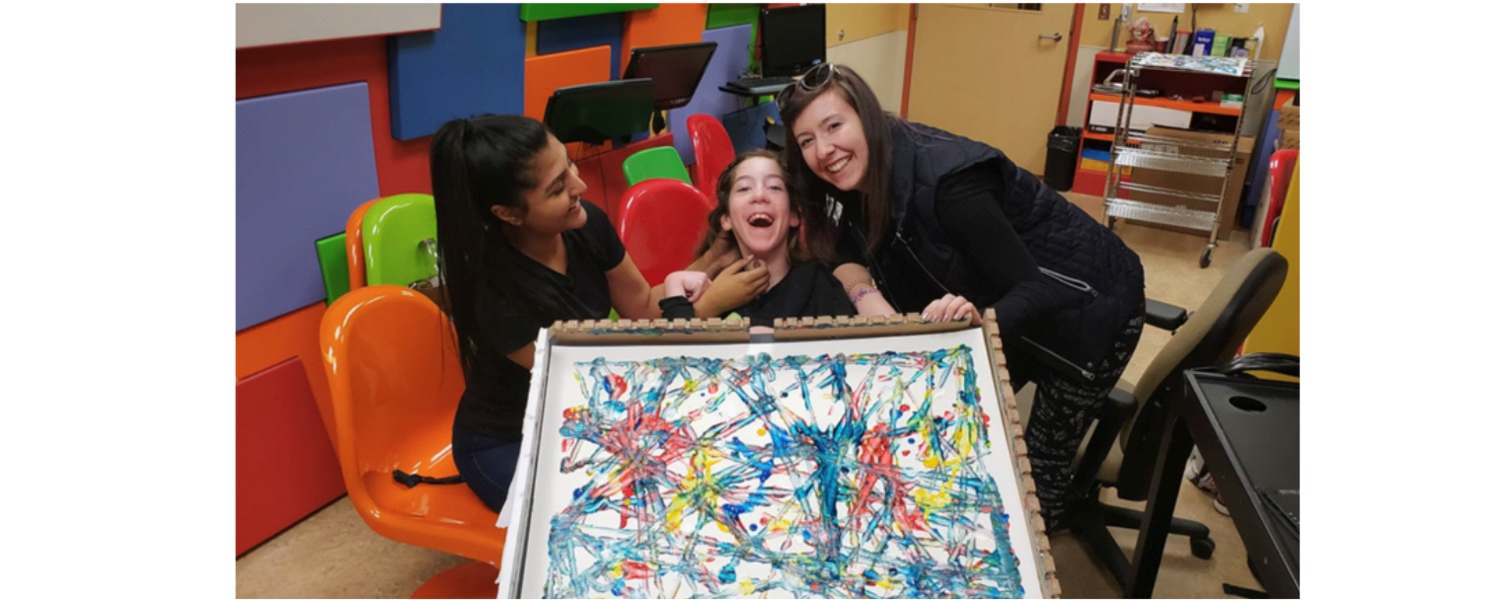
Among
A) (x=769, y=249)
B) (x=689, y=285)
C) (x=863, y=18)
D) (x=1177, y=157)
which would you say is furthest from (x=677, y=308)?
(x=863, y=18)

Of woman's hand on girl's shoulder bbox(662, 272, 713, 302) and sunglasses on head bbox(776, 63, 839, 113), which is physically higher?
sunglasses on head bbox(776, 63, 839, 113)

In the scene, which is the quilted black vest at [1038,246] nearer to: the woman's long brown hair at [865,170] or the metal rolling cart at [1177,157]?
the woman's long brown hair at [865,170]

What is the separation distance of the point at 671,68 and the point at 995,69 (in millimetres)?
3492

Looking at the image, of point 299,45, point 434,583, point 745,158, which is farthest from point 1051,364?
point 299,45

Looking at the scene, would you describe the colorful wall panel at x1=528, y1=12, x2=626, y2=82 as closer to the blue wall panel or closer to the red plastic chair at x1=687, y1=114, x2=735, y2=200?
the blue wall panel

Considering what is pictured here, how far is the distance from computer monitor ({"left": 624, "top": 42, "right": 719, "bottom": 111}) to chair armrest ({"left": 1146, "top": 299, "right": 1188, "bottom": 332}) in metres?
1.79

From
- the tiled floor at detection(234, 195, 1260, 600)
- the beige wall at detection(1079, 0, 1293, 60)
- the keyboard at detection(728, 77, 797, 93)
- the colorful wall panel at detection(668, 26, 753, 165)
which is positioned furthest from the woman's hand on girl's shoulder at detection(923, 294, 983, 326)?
the beige wall at detection(1079, 0, 1293, 60)

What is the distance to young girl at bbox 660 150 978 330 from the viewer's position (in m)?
1.66

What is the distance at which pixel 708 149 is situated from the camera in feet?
10.1

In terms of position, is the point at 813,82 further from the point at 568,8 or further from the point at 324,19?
the point at 568,8

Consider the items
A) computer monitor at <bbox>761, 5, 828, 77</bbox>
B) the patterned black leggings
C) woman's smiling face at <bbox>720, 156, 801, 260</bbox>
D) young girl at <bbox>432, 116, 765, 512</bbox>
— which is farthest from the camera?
computer monitor at <bbox>761, 5, 828, 77</bbox>

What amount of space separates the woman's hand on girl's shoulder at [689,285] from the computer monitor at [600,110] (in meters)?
1.05

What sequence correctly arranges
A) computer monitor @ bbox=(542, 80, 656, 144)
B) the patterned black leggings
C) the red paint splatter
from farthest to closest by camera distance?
computer monitor @ bbox=(542, 80, 656, 144) → the patterned black leggings → the red paint splatter
